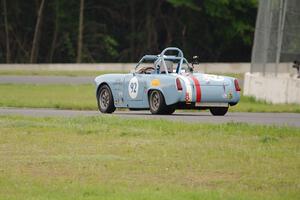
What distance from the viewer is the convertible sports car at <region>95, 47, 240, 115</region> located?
21.7 m

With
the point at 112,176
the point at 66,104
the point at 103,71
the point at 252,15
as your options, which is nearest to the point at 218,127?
the point at 112,176

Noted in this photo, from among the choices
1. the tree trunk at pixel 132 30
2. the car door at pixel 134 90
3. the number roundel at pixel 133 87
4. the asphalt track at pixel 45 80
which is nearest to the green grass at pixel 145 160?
the car door at pixel 134 90

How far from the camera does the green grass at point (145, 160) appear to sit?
36.1ft

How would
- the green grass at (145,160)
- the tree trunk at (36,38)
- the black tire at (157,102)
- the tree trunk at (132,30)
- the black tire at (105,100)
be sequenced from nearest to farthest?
1. the green grass at (145,160)
2. the black tire at (157,102)
3. the black tire at (105,100)
4. the tree trunk at (36,38)
5. the tree trunk at (132,30)

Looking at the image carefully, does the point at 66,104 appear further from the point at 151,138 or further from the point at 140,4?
the point at 140,4

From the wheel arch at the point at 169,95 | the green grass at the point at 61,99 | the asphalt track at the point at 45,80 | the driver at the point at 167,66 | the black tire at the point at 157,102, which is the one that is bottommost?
the asphalt track at the point at 45,80

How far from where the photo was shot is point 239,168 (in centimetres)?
1281

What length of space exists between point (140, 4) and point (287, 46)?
130 feet

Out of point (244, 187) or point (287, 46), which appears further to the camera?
point (287, 46)

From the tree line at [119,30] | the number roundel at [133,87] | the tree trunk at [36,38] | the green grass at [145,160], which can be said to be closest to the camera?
the green grass at [145,160]

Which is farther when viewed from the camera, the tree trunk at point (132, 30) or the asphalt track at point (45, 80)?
the tree trunk at point (132, 30)

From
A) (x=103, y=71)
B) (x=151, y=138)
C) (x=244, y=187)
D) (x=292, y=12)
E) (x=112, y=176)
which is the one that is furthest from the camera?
(x=103, y=71)

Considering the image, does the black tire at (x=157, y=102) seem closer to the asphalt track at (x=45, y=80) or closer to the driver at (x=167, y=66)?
the driver at (x=167, y=66)

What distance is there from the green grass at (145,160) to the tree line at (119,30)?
47.9 meters
